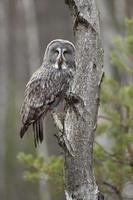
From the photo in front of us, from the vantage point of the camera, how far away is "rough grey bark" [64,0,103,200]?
4.26 meters

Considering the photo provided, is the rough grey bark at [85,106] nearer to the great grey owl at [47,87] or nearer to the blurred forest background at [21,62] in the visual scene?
the great grey owl at [47,87]

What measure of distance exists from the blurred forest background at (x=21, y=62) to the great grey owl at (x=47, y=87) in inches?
262

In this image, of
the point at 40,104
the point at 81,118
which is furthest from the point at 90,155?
the point at 40,104

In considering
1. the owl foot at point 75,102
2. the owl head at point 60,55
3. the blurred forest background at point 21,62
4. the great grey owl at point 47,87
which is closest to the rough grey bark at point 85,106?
the owl foot at point 75,102

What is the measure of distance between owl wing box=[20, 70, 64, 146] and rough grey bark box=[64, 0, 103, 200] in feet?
2.42

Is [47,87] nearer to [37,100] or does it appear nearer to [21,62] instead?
[37,100]

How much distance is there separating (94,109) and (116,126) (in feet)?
6.23

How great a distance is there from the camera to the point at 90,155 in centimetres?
429

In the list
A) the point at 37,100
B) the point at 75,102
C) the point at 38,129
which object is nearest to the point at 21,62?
the point at 38,129

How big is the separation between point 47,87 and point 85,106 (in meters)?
0.86

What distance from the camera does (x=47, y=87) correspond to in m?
5.11

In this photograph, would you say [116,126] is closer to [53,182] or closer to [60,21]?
[53,182]

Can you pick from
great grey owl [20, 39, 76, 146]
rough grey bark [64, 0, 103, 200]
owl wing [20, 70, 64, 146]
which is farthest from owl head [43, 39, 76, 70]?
rough grey bark [64, 0, 103, 200]

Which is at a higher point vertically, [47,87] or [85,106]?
[47,87]
